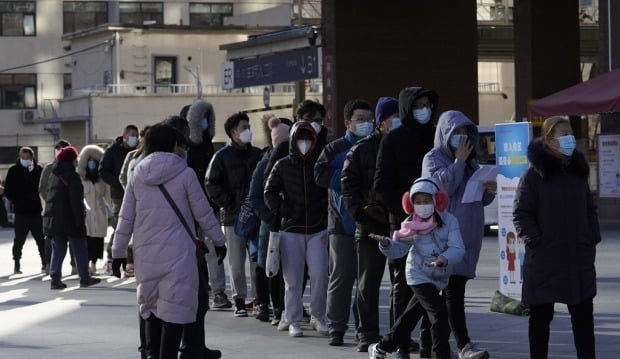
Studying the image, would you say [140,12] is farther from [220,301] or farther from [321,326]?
[321,326]

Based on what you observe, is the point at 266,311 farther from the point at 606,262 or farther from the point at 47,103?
the point at 47,103

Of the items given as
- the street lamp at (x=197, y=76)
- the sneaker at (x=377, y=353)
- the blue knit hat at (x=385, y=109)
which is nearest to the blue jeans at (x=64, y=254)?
the blue knit hat at (x=385, y=109)

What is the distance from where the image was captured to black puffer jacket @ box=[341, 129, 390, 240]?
39.0 feet

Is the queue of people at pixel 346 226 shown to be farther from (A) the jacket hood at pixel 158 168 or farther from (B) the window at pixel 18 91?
(B) the window at pixel 18 91

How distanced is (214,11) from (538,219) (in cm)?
6147

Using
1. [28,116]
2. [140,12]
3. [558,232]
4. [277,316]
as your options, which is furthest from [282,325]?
[140,12]

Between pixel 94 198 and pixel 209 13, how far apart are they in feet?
168

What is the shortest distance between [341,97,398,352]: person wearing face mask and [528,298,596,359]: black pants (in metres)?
1.98

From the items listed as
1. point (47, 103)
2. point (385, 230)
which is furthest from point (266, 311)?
point (47, 103)

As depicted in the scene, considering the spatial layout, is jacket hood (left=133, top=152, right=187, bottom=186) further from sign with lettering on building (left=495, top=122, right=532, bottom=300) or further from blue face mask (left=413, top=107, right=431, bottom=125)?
sign with lettering on building (left=495, top=122, right=532, bottom=300)

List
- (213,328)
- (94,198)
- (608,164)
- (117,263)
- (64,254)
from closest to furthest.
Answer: (117,263)
(213,328)
(64,254)
(94,198)
(608,164)

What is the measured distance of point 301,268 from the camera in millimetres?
13391

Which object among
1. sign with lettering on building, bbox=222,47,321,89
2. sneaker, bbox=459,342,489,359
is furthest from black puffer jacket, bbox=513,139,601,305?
sign with lettering on building, bbox=222,47,321,89

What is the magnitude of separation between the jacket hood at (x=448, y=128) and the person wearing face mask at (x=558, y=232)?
37.3 inches
